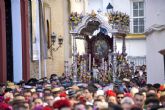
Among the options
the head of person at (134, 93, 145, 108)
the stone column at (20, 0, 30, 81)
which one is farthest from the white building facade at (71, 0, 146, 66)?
the head of person at (134, 93, 145, 108)

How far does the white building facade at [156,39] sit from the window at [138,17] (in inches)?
777

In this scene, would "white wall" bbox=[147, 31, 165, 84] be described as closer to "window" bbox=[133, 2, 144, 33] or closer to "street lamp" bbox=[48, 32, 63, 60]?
"street lamp" bbox=[48, 32, 63, 60]

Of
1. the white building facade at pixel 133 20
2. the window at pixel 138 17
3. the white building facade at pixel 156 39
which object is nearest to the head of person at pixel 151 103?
the white building facade at pixel 156 39

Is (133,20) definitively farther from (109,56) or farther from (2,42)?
(2,42)

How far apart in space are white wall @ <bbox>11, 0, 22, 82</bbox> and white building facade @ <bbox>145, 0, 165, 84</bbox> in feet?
18.1

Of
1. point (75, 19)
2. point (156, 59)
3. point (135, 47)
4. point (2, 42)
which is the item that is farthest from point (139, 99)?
point (135, 47)

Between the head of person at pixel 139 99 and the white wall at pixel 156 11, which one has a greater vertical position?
the white wall at pixel 156 11

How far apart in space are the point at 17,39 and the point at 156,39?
5.89 metres

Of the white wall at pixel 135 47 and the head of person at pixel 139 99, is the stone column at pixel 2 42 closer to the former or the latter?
the head of person at pixel 139 99

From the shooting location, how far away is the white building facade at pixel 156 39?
22938mm

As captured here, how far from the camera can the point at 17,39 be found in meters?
24.6

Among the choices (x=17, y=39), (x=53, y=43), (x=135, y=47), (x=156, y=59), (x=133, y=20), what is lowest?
(x=156, y=59)

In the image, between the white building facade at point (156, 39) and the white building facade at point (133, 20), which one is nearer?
the white building facade at point (156, 39)

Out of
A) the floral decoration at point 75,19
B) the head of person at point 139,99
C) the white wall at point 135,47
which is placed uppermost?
the floral decoration at point 75,19
